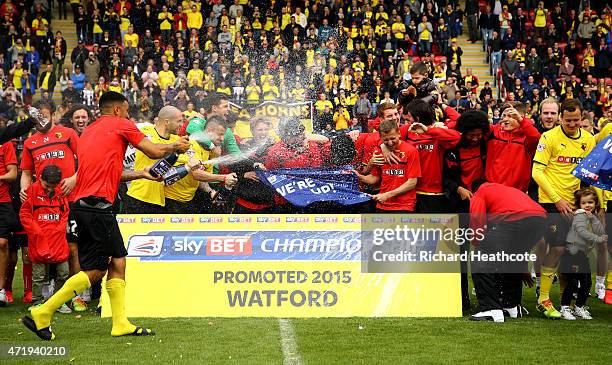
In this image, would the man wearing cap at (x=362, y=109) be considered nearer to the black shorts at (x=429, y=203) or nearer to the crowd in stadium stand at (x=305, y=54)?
the crowd in stadium stand at (x=305, y=54)

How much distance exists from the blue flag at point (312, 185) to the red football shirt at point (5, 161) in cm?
273

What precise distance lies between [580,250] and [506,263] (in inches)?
29.3

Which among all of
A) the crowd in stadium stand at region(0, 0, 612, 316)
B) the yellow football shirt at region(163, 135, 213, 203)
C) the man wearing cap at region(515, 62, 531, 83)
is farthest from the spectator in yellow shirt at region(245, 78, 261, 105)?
the yellow football shirt at region(163, 135, 213, 203)

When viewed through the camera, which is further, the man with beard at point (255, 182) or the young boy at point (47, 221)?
the man with beard at point (255, 182)

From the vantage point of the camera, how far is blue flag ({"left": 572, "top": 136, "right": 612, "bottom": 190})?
8547 millimetres

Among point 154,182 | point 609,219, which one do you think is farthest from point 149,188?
point 609,219

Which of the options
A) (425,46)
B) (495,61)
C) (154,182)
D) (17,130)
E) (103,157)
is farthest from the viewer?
(495,61)

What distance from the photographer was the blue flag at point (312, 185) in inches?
403

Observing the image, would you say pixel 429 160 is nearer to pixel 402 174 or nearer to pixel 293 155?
pixel 402 174

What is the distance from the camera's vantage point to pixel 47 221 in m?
9.85

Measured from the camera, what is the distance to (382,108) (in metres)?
9.95

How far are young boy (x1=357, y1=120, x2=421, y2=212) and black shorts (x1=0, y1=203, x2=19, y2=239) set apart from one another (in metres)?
4.02

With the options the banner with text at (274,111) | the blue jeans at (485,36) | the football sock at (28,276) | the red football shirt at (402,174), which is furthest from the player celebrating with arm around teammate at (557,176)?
the blue jeans at (485,36)

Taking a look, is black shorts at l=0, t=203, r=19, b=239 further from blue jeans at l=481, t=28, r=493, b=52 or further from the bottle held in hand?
blue jeans at l=481, t=28, r=493, b=52
